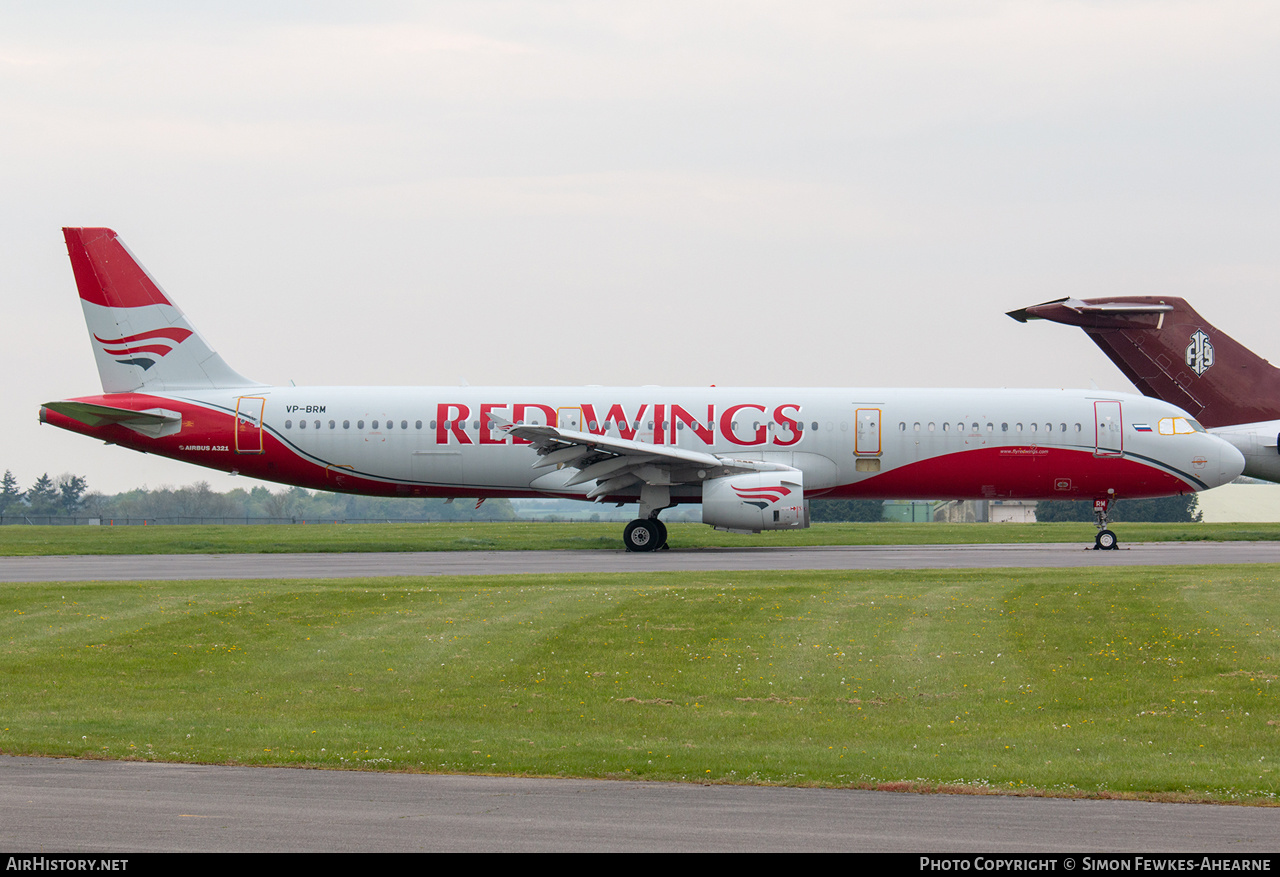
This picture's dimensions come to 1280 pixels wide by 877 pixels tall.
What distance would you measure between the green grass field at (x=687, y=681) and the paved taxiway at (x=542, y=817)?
67 cm

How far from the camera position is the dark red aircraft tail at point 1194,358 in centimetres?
4103

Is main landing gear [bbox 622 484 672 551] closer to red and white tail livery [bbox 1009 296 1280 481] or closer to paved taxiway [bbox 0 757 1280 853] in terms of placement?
red and white tail livery [bbox 1009 296 1280 481]

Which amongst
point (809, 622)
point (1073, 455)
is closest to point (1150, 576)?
point (809, 622)

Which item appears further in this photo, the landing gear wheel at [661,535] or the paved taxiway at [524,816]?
the landing gear wheel at [661,535]

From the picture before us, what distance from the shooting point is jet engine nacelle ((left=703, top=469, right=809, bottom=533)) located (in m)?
33.7

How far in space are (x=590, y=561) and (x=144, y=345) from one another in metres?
15.3

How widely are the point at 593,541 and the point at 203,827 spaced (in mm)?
32432

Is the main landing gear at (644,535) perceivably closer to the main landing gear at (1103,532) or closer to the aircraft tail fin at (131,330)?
the main landing gear at (1103,532)

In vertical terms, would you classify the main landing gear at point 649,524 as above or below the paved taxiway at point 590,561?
above

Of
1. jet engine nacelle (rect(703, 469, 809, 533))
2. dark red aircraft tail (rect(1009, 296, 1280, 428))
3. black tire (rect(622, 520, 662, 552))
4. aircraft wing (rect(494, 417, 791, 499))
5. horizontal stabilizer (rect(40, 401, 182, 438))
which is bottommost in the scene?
black tire (rect(622, 520, 662, 552))

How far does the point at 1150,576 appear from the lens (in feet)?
79.3

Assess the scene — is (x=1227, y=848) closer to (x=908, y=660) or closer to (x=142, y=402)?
(x=908, y=660)

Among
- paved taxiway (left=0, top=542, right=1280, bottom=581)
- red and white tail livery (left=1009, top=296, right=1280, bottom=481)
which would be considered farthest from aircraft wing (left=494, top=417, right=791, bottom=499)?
red and white tail livery (left=1009, top=296, right=1280, bottom=481)

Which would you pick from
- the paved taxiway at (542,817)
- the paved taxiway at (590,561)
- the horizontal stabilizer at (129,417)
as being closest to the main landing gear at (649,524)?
the paved taxiway at (590,561)
